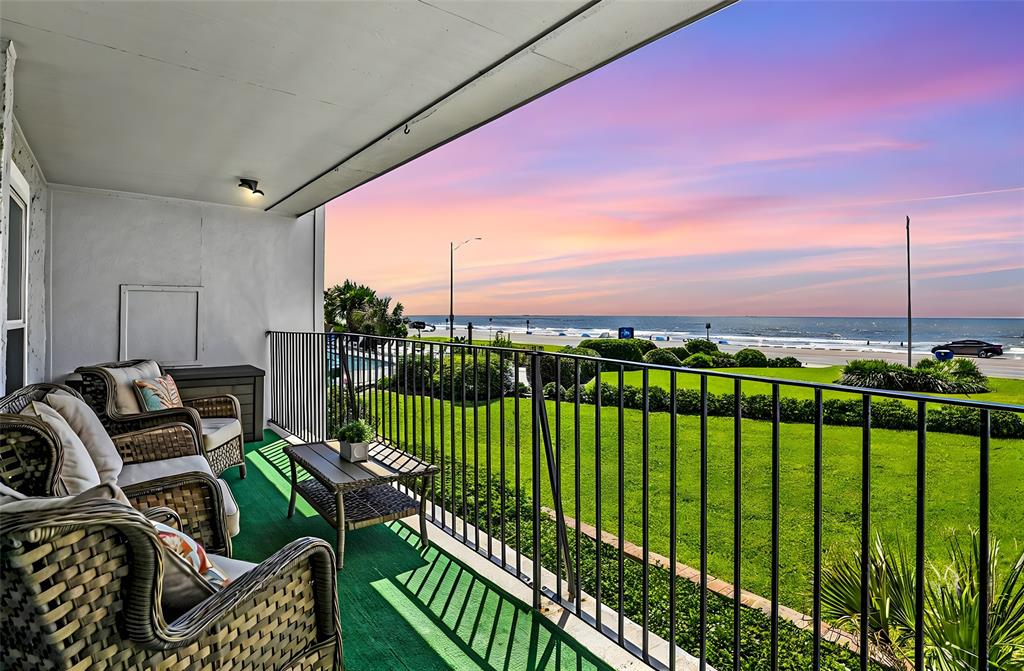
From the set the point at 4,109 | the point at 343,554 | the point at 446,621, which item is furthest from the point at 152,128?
the point at 446,621

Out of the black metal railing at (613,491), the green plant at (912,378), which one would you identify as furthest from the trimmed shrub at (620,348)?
the black metal railing at (613,491)

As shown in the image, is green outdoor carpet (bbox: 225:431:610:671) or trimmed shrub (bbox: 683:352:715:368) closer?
green outdoor carpet (bbox: 225:431:610:671)

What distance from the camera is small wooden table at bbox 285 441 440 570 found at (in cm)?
265

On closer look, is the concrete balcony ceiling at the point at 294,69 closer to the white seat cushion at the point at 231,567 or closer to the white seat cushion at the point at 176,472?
the white seat cushion at the point at 176,472

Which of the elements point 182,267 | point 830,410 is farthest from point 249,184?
point 830,410

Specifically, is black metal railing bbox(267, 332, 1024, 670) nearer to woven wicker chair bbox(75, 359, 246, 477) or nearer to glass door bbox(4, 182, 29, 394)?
woven wicker chair bbox(75, 359, 246, 477)

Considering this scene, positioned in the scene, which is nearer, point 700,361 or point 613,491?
point 613,491

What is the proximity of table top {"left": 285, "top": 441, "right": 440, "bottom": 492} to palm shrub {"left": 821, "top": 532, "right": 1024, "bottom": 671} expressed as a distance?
2001 millimetres

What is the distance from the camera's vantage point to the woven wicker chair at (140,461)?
1.61 m

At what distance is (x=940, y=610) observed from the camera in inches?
78.1

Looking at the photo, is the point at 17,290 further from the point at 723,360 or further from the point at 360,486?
the point at 723,360

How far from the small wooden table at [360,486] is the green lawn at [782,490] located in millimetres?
190

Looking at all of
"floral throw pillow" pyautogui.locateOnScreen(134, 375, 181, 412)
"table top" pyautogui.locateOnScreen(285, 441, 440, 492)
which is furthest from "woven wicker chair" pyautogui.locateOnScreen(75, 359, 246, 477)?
"table top" pyautogui.locateOnScreen(285, 441, 440, 492)

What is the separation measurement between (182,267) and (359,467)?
12.7 feet
